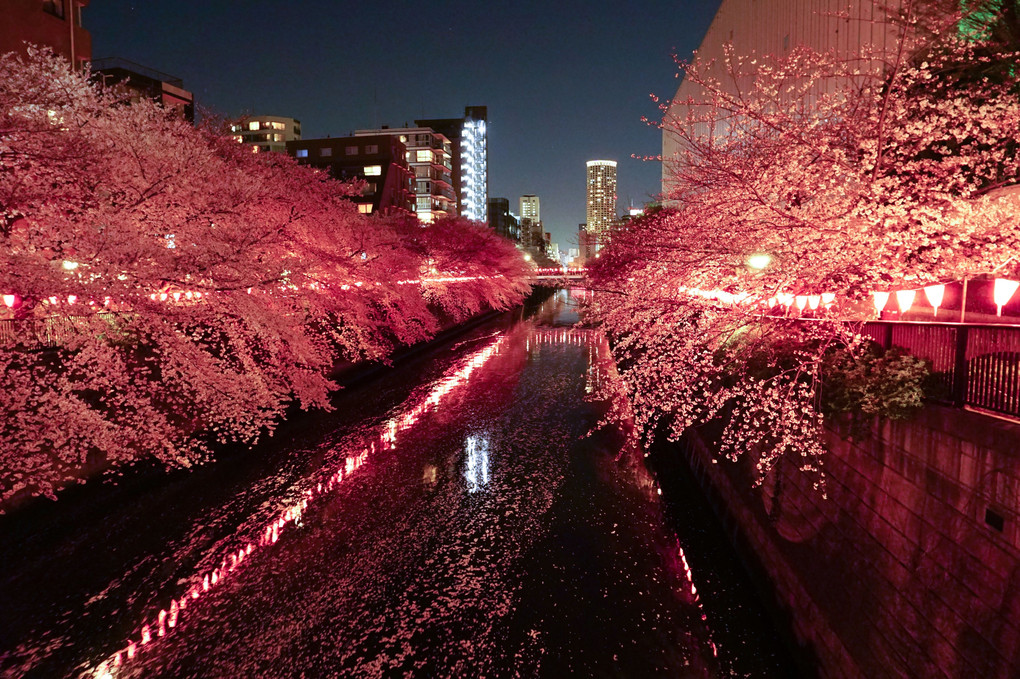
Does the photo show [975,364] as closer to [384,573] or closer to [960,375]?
[960,375]

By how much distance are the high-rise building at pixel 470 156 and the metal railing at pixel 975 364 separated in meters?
83.1

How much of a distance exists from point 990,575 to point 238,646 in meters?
7.29

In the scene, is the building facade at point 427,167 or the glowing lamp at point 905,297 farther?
the building facade at point 427,167

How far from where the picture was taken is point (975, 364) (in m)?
4.91

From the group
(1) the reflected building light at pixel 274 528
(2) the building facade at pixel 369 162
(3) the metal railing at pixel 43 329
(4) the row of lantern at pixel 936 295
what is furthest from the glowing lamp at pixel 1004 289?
(2) the building facade at pixel 369 162

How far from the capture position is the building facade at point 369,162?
170ft

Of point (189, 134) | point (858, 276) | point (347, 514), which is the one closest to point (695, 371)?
point (858, 276)

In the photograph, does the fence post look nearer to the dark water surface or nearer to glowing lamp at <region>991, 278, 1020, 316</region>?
glowing lamp at <region>991, 278, 1020, 316</region>

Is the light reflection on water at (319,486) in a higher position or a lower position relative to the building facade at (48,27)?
lower

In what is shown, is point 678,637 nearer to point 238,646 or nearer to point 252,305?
point 238,646

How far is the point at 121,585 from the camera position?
791cm

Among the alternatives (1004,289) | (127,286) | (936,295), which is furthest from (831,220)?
(127,286)

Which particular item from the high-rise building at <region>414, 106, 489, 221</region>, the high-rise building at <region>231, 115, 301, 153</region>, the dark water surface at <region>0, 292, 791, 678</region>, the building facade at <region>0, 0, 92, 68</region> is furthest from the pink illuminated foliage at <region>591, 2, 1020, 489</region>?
the high-rise building at <region>231, 115, 301, 153</region>

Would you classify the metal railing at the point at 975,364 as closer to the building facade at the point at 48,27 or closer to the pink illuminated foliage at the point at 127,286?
the pink illuminated foliage at the point at 127,286
